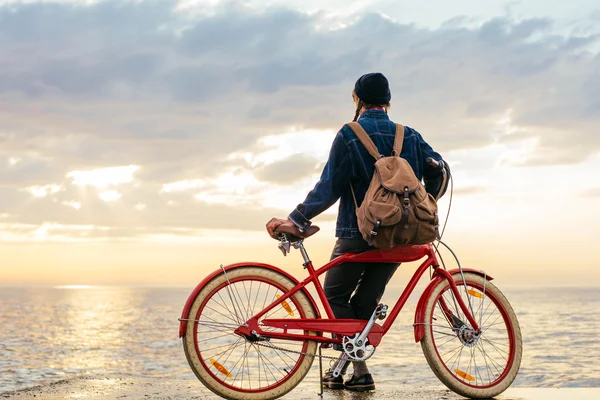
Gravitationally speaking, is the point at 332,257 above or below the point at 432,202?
below

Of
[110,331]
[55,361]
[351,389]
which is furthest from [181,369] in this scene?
[110,331]

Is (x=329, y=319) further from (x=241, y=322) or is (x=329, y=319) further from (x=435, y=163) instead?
(x=435, y=163)

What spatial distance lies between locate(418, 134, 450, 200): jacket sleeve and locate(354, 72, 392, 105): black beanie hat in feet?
1.36

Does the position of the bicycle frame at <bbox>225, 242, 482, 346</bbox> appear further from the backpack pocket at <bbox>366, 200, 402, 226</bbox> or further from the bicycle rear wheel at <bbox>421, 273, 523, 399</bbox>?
the backpack pocket at <bbox>366, 200, 402, 226</bbox>

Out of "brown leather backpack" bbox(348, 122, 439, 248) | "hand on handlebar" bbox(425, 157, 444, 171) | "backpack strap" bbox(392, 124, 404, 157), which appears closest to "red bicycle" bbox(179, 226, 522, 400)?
"brown leather backpack" bbox(348, 122, 439, 248)

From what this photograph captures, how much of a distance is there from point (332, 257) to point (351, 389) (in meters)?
1.11

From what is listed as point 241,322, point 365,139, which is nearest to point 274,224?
point 241,322

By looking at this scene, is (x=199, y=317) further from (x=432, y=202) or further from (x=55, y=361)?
(x=55, y=361)

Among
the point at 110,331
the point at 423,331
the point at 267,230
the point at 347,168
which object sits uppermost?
the point at 347,168

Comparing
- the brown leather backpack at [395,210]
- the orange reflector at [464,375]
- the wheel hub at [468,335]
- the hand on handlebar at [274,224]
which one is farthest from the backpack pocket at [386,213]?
the orange reflector at [464,375]

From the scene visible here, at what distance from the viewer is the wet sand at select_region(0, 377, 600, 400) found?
5.23 meters

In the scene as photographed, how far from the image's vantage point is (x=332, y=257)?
505 cm

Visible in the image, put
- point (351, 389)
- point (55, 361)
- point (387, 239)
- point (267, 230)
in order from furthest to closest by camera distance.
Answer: point (55, 361) < point (351, 389) < point (267, 230) < point (387, 239)

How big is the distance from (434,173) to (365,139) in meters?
0.71
